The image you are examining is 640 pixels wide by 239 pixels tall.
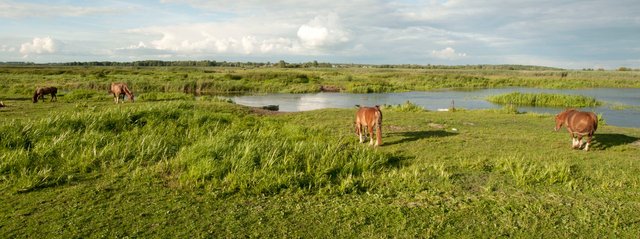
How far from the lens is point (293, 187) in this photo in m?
6.97

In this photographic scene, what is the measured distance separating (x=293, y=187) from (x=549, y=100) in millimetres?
30514

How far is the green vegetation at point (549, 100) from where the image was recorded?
30.8 meters

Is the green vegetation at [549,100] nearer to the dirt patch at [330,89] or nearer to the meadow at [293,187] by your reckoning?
the dirt patch at [330,89]

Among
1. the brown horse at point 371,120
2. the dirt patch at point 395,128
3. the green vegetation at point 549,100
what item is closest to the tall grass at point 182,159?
the brown horse at point 371,120

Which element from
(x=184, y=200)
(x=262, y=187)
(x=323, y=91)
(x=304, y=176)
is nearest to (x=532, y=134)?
(x=304, y=176)

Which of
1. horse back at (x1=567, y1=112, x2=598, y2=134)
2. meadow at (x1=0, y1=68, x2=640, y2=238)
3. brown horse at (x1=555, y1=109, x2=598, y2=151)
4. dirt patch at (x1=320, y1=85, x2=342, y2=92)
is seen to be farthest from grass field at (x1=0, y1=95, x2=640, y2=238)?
dirt patch at (x1=320, y1=85, x2=342, y2=92)

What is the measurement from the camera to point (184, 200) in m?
6.32

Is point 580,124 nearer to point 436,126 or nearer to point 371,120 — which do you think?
point 436,126

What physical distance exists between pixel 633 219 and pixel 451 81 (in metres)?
57.9

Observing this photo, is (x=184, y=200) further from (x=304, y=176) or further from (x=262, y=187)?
(x=304, y=176)

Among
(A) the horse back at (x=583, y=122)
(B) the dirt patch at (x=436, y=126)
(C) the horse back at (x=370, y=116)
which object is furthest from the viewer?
(B) the dirt patch at (x=436, y=126)

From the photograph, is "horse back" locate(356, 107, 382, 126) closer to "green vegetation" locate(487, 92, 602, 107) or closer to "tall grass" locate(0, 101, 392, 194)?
"tall grass" locate(0, 101, 392, 194)

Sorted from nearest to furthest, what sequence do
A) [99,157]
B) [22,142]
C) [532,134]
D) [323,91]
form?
[99,157] < [22,142] < [532,134] < [323,91]

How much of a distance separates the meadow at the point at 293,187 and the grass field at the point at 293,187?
0.03 metres
